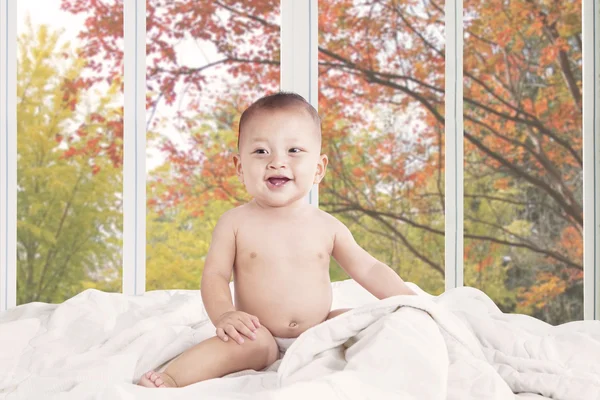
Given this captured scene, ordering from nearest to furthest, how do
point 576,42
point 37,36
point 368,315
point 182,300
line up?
point 368,315
point 182,300
point 576,42
point 37,36

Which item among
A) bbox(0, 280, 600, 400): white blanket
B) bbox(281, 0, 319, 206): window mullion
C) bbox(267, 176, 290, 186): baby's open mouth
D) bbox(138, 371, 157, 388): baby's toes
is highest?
bbox(281, 0, 319, 206): window mullion

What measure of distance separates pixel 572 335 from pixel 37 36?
3.73 m

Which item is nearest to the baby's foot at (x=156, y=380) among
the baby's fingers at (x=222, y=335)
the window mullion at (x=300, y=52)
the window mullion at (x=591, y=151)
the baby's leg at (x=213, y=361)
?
the baby's leg at (x=213, y=361)

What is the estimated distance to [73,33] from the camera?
396 centimetres

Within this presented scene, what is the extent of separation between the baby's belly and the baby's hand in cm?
12

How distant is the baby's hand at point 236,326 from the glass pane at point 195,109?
286 centimetres

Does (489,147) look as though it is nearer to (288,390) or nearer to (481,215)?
(481,215)

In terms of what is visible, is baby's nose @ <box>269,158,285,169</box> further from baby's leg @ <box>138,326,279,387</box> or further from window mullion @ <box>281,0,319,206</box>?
window mullion @ <box>281,0,319,206</box>

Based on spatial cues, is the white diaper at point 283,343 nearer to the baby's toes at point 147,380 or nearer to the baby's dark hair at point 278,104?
the baby's toes at point 147,380

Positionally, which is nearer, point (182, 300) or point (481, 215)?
point (182, 300)

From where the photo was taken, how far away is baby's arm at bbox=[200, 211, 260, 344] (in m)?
1.05

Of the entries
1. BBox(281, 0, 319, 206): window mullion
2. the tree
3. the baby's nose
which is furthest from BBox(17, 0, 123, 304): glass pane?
the baby's nose

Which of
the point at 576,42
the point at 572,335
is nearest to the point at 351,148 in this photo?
the point at 576,42

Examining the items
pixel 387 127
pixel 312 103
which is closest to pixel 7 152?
pixel 312 103
